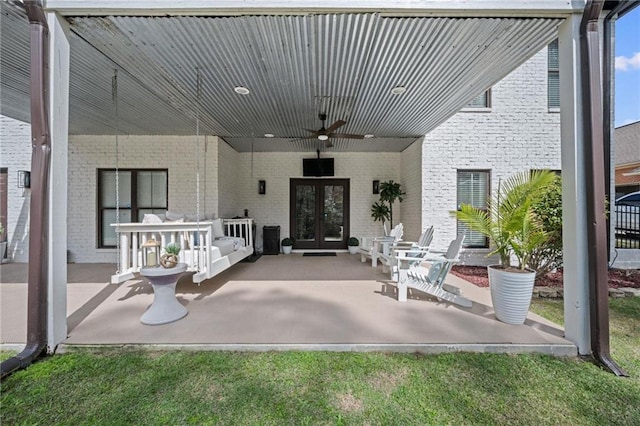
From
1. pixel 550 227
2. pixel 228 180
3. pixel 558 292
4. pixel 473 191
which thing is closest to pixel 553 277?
pixel 558 292

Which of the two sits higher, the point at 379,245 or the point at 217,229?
the point at 217,229

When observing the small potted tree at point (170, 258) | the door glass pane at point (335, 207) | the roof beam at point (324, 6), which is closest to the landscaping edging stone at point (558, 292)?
the roof beam at point (324, 6)

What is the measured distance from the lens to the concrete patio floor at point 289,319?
2.46 metres

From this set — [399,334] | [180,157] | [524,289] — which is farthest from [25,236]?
[524,289]

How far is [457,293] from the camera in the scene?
3650mm

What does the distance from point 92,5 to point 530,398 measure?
4.74 metres

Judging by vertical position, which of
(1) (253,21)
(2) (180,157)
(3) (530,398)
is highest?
(1) (253,21)

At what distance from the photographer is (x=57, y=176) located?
2.44 metres

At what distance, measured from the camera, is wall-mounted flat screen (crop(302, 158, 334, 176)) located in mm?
7680

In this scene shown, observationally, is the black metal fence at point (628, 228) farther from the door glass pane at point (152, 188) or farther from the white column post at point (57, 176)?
the door glass pane at point (152, 188)

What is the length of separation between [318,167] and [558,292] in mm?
5715

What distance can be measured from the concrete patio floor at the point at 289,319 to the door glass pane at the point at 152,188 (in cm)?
218

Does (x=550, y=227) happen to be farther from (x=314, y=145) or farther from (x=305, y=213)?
(x=305, y=213)

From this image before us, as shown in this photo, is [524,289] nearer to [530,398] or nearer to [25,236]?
[530,398]
